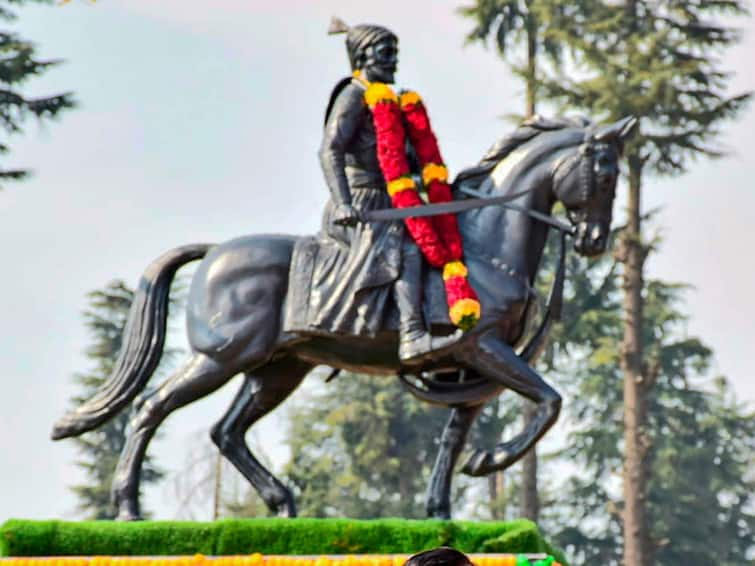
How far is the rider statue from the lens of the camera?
11230 millimetres

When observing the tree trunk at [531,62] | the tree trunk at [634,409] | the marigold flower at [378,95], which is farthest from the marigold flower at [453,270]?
the tree trunk at [531,62]

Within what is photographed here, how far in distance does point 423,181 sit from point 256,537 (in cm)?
256

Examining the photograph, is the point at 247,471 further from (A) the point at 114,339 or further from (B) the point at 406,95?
(A) the point at 114,339

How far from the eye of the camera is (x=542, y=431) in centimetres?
1127

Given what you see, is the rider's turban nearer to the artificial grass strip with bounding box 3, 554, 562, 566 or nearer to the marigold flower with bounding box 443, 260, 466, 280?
the marigold flower with bounding box 443, 260, 466, 280

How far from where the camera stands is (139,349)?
11984 millimetres

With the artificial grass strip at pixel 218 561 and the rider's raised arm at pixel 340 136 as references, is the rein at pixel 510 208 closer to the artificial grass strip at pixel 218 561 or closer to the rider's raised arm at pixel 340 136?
the rider's raised arm at pixel 340 136

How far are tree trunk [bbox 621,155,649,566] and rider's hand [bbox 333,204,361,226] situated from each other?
30.5ft

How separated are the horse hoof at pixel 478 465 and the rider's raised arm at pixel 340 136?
5.90 ft

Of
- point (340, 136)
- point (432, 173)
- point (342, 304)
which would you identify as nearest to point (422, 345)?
point (342, 304)

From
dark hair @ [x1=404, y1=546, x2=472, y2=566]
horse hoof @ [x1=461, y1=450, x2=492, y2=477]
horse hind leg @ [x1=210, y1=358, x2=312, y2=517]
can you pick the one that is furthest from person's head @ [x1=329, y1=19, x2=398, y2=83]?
dark hair @ [x1=404, y1=546, x2=472, y2=566]

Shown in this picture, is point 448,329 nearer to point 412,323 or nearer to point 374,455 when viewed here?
point 412,323

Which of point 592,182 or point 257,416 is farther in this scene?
point 257,416

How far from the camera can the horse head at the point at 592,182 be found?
1157 centimetres
